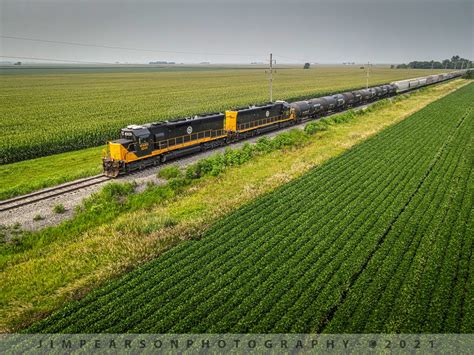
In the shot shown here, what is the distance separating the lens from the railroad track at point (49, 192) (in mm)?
21547

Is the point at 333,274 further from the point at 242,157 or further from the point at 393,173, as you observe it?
the point at 242,157

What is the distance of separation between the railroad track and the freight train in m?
1.27

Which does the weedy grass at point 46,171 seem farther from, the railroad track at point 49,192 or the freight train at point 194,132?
the freight train at point 194,132

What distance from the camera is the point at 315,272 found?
1355cm

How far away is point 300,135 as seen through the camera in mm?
38031

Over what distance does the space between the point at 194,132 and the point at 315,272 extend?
2137 centimetres

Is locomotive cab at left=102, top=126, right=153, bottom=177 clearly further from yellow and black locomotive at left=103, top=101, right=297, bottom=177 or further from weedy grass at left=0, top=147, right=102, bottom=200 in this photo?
weedy grass at left=0, top=147, right=102, bottom=200

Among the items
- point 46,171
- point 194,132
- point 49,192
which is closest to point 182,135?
point 194,132

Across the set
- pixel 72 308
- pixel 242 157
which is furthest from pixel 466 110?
pixel 72 308

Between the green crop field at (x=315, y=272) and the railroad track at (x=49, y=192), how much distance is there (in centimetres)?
1200

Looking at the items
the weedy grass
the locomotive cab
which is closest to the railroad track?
the locomotive cab

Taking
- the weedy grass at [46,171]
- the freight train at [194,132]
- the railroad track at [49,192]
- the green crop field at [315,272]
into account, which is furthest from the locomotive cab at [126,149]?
the green crop field at [315,272]

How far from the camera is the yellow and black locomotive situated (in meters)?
26.2

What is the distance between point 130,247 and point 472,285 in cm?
1397
